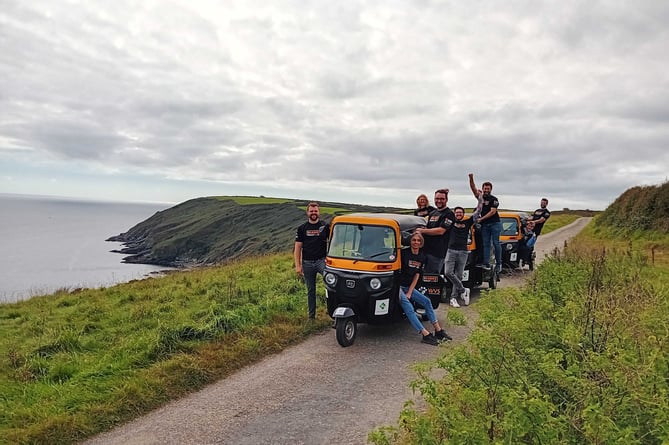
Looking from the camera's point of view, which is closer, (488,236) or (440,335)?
(440,335)

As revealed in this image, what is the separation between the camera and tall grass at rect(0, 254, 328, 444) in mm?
5336

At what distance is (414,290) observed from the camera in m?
7.96

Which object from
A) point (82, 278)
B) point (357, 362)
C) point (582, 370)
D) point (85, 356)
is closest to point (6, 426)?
point (85, 356)

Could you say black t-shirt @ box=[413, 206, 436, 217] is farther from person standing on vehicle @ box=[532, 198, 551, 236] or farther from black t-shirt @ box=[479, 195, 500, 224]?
person standing on vehicle @ box=[532, 198, 551, 236]

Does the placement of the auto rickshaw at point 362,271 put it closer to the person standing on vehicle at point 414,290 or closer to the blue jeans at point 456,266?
the person standing on vehicle at point 414,290

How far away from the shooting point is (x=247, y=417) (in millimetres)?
5277

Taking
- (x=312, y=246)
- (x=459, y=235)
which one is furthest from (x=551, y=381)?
(x=459, y=235)

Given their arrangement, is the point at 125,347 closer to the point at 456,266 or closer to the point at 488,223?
the point at 456,266

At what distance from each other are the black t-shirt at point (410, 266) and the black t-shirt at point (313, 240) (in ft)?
5.35

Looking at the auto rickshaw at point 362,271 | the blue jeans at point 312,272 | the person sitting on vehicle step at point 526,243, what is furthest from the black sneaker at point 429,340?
the person sitting on vehicle step at point 526,243

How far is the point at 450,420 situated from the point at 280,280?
10.3 metres

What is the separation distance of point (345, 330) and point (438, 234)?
280 centimetres

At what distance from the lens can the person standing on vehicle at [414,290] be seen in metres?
7.72

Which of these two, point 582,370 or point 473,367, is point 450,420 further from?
point 582,370
